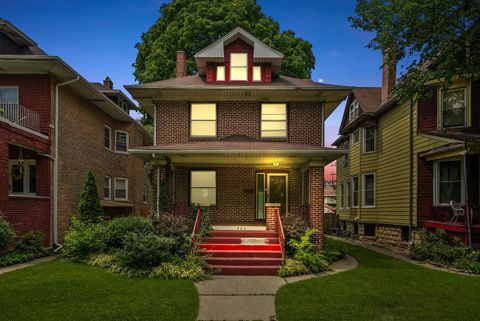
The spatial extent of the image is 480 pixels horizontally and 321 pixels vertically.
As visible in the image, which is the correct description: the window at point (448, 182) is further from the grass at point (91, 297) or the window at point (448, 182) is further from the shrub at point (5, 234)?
the shrub at point (5, 234)

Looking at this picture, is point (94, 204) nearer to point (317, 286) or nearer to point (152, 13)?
point (317, 286)

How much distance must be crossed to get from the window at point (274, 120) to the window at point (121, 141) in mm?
10828

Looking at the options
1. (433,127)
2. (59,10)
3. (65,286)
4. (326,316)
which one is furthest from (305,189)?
(59,10)

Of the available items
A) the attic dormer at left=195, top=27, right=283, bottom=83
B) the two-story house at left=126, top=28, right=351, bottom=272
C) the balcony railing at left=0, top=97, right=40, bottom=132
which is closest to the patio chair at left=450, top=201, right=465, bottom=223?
the two-story house at left=126, top=28, right=351, bottom=272

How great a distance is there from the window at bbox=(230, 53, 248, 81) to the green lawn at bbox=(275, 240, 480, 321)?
28.9ft

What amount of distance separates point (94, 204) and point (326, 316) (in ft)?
35.5

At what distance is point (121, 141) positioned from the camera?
71.1 ft

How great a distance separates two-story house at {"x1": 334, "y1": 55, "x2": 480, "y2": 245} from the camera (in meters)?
12.7

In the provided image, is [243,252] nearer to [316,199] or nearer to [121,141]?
[316,199]

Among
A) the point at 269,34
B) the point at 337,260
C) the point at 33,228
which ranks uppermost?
the point at 269,34

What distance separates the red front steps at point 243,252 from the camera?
31.6 feet

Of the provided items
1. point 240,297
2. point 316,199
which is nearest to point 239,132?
point 316,199

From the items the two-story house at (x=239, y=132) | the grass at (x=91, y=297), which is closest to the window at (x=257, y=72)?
the two-story house at (x=239, y=132)

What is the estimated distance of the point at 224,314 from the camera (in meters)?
6.48
